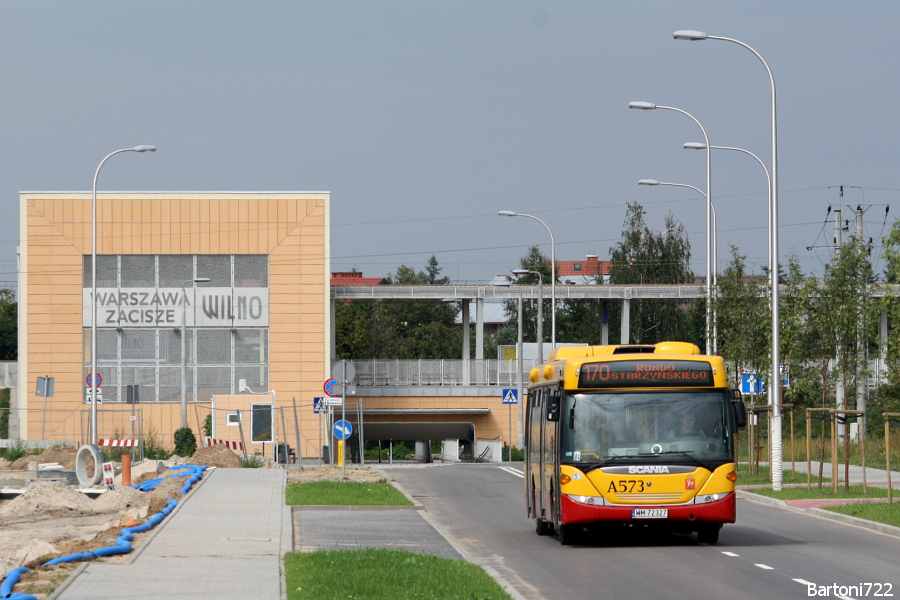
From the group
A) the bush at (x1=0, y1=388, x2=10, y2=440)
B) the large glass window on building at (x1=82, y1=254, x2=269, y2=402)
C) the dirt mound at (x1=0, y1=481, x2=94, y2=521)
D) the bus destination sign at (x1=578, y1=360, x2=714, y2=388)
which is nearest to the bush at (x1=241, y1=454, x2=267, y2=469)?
the dirt mound at (x1=0, y1=481, x2=94, y2=521)

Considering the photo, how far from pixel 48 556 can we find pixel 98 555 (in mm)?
533

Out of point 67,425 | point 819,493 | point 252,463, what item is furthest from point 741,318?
point 67,425

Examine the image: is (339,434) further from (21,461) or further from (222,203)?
(222,203)

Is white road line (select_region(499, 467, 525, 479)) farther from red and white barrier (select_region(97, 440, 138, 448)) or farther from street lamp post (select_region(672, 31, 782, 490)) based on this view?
red and white barrier (select_region(97, 440, 138, 448))

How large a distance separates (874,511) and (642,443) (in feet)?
21.6

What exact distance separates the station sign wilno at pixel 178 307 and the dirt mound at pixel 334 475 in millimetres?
17891

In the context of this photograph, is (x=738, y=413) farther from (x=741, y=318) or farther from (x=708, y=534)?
(x=741, y=318)

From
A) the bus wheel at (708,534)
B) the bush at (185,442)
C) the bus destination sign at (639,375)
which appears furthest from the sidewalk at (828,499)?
the bush at (185,442)

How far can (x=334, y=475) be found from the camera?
32.4 m

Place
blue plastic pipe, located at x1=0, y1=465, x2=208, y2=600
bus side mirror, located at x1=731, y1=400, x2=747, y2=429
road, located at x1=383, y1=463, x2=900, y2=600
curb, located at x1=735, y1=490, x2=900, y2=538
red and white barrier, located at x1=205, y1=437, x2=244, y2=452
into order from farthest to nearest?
red and white barrier, located at x1=205, y1=437, x2=244, y2=452, curb, located at x1=735, y1=490, x2=900, y2=538, bus side mirror, located at x1=731, y1=400, x2=747, y2=429, road, located at x1=383, y1=463, x2=900, y2=600, blue plastic pipe, located at x1=0, y1=465, x2=208, y2=600

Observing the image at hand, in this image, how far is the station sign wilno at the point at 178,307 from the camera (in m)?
51.8

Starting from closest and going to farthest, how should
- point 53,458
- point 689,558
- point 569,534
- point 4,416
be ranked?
point 689,558
point 569,534
point 53,458
point 4,416

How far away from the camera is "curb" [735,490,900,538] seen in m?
17.5

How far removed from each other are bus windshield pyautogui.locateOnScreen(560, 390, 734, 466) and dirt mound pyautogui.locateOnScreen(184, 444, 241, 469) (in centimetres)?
2191
